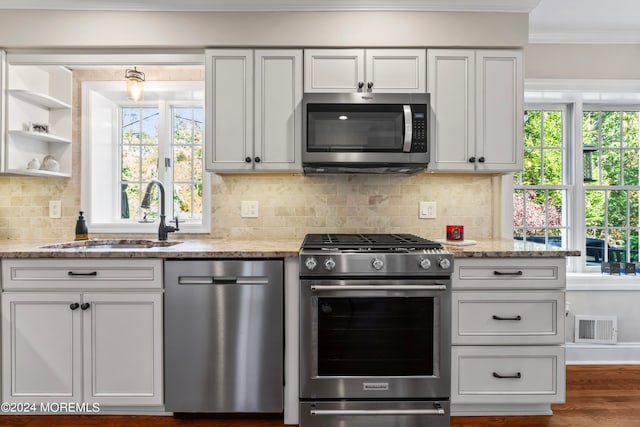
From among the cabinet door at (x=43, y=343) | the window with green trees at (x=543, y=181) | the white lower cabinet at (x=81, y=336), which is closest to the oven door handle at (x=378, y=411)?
the white lower cabinet at (x=81, y=336)

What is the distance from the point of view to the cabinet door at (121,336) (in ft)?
6.81

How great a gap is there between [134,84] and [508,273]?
2671 millimetres

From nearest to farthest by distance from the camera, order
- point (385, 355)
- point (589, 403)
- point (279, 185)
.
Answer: point (385, 355), point (589, 403), point (279, 185)

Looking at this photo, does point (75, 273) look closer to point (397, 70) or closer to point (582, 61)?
point (397, 70)

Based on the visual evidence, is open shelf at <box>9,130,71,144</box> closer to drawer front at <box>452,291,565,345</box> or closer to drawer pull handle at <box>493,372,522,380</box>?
drawer front at <box>452,291,565,345</box>

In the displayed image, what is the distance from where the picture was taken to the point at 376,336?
202cm

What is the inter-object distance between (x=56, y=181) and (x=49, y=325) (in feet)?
3.92

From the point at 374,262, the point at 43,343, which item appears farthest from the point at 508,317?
the point at 43,343

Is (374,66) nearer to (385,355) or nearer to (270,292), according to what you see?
(270,292)

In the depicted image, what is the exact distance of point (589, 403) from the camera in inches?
92.5

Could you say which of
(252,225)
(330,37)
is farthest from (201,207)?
(330,37)

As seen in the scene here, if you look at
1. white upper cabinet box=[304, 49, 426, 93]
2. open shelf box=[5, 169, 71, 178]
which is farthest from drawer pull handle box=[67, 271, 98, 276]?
white upper cabinet box=[304, 49, 426, 93]

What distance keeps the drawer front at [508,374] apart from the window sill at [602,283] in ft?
3.94

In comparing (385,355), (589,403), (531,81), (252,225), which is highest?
(531,81)
